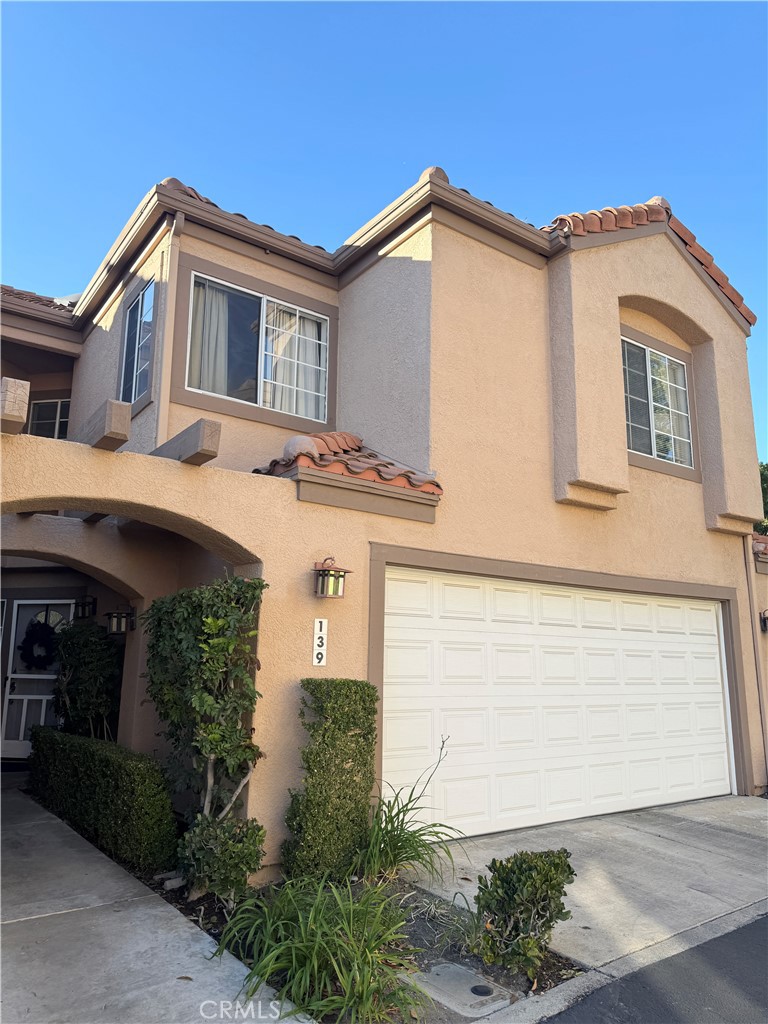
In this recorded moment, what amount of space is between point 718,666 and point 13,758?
10.6 m

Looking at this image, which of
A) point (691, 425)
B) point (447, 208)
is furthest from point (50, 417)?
point (691, 425)

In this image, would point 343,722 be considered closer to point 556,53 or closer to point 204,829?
point 204,829

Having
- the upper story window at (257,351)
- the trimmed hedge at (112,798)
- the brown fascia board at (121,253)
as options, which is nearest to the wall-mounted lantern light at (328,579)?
the trimmed hedge at (112,798)

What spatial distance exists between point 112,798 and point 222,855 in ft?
6.44

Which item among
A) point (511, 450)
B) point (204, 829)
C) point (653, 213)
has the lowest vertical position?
point (204, 829)

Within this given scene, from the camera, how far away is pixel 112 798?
679 centimetres

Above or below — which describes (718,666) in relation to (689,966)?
above

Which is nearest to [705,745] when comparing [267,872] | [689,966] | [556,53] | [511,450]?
[511,450]

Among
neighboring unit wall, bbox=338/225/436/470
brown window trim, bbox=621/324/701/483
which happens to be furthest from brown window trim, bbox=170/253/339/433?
brown window trim, bbox=621/324/701/483

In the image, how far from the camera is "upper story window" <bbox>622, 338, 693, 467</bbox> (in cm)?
1016

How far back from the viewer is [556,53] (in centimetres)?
914

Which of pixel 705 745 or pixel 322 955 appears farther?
pixel 705 745

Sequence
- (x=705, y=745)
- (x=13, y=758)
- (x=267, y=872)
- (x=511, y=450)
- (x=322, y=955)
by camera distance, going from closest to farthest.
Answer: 1. (x=322, y=955)
2. (x=267, y=872)
3. (x=511, y=450)
4. (x=705, y=745)
5. (x=13, y=758)

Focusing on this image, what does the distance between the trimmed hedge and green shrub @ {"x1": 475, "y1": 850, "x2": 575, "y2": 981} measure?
2.94m
